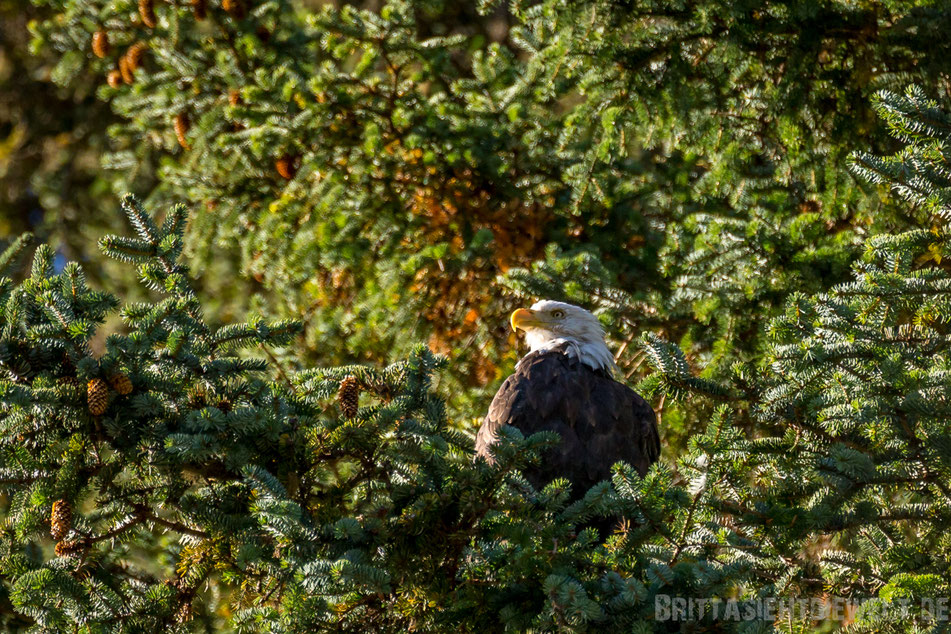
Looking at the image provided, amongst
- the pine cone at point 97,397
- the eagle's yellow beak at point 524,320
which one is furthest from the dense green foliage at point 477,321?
the eagle's yellow beak at point 524,320

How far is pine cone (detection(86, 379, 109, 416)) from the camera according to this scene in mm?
2467

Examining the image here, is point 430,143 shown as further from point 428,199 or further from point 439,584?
point 439,584

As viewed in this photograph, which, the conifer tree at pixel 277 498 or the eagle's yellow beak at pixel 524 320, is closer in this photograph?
the conifer tree at pixel 277 498

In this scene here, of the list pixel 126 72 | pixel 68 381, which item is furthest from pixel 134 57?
pixel 68 381

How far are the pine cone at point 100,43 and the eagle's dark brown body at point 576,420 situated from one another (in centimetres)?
318

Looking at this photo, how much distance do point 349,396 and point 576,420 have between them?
168 centimetres

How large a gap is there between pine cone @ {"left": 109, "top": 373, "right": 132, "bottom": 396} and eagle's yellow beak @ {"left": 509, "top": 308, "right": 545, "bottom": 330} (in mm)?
2398

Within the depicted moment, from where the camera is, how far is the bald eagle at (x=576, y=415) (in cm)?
414

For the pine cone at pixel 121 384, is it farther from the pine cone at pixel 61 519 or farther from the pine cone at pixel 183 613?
the pine cone at pixel 183 613

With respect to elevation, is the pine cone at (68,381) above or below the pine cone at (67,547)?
above

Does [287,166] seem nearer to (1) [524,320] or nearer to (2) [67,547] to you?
(1) [524,320]

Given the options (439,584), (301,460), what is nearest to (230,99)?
(301,460)

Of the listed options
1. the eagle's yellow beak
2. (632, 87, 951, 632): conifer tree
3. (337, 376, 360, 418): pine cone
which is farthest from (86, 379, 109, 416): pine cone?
the eagle's yellow beak

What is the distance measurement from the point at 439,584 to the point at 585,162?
261 centimetres
